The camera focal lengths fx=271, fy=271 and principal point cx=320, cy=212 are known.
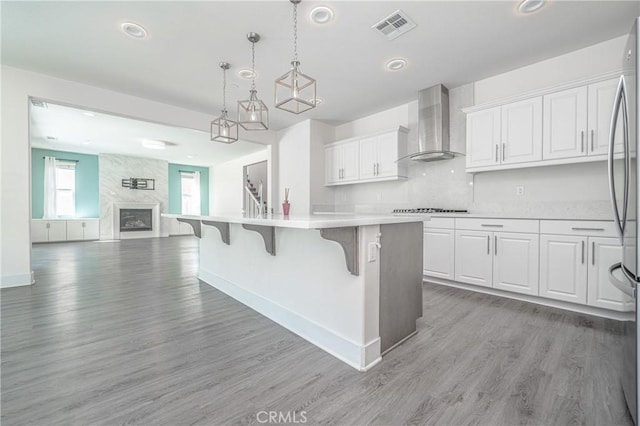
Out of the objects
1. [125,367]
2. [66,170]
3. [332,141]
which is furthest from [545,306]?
[66,170]

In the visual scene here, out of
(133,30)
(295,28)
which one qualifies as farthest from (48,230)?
(295,28)

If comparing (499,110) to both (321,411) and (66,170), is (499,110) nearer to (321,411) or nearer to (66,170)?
(321,411)

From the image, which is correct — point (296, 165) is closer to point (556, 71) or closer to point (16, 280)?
point (556, 71)

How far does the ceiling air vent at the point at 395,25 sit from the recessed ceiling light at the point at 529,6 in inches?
34.0

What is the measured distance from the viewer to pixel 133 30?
8.60 feet

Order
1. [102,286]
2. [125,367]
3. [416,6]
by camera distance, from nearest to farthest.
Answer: [125,367] < [416,6] < [102,286]

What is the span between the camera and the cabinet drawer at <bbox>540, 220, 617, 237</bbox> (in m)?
2.32

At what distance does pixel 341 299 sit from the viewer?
1.73m

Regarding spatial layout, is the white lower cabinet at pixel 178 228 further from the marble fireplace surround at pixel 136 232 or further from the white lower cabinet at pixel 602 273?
the white lower cabinet at pixel 602 273

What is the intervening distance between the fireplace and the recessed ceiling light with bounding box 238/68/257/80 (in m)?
7.69

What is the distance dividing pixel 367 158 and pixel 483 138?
1.86 m

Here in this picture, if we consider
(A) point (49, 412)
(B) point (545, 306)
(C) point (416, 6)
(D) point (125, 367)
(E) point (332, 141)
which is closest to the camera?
(A) point (49, 412)

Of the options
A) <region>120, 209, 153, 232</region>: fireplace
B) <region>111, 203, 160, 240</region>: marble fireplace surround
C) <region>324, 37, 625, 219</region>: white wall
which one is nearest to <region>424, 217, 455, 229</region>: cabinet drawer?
<region>324, 37, 625, 219</region>: white wall

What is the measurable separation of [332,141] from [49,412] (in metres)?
5.31
